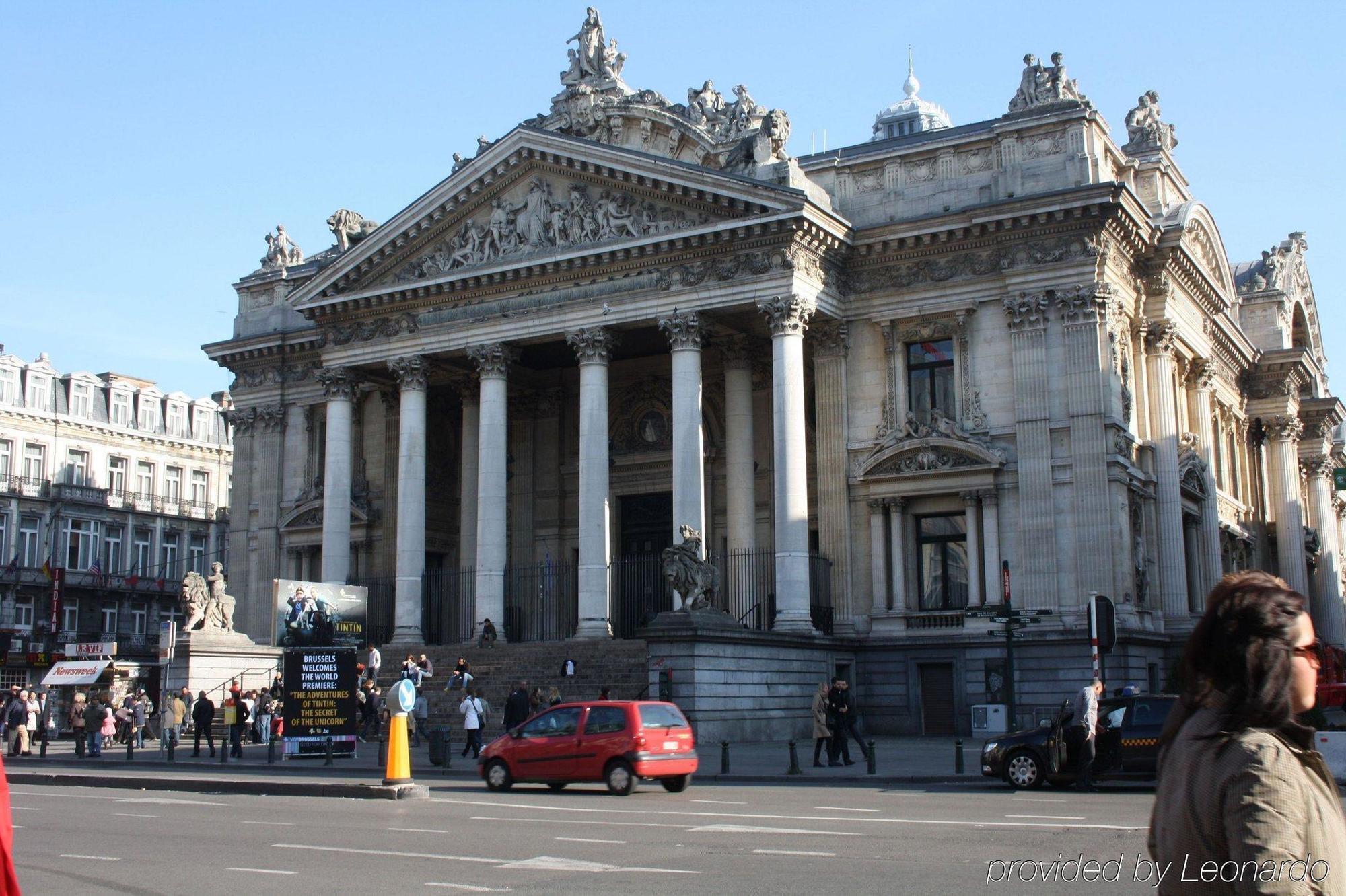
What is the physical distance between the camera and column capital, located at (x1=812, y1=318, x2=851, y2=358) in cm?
4166

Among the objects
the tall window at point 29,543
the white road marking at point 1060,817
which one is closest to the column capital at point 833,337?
the white road marking at point 1060,817

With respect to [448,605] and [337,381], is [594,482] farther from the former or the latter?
[337,381]

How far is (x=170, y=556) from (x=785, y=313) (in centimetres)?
4814

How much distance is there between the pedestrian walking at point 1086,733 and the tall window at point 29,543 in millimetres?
58521

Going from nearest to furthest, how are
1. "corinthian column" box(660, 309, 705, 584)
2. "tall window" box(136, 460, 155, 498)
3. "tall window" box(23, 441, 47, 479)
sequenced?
"corinthian column" box(660, 309, 705, 584) → "tall window" box(23, 441, 47, 479) → "tall window" box(136, 460, 155, 498)

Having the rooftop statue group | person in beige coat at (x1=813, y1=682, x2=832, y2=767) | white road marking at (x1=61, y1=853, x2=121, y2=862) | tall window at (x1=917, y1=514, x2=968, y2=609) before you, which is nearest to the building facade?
the rooftop statue group

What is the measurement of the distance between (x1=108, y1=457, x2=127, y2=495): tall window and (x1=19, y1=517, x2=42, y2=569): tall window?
5.03 metres

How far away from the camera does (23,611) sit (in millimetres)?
67438

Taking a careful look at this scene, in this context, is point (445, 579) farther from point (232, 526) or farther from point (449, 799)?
point (449, 799)

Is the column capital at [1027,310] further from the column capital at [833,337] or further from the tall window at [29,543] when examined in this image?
the tall window at [29,543]

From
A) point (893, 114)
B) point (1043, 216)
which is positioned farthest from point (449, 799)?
point (893, 114)

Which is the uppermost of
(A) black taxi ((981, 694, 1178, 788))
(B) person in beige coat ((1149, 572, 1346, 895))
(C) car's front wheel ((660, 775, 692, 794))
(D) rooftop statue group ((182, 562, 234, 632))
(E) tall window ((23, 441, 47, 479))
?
(E) tall window ((23, 441, 47, 479))

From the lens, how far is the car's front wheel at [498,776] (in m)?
23.6

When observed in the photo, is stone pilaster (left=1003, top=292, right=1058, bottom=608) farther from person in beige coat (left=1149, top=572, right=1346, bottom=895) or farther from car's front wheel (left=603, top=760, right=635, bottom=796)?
person in beige coat (left=1149, top=572, right=1346, bottom=895)
